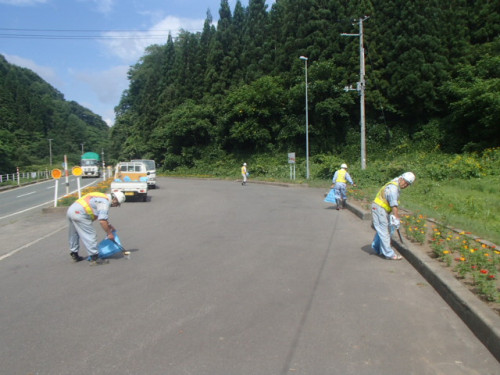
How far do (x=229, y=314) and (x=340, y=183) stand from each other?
33.3 ft

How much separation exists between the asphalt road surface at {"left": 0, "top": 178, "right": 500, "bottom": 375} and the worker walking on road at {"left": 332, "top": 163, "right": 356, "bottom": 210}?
212 inches

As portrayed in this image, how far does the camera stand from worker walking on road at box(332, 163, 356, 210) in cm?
1411

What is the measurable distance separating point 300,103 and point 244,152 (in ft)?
35.1

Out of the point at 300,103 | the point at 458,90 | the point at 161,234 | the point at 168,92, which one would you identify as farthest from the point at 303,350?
the point at 168,92

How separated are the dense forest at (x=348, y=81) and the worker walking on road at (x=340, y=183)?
45.7 feet

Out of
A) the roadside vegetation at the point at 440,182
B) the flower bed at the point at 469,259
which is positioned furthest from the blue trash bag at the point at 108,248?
the roadside vegetation at the point at 440,182

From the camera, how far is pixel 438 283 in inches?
215

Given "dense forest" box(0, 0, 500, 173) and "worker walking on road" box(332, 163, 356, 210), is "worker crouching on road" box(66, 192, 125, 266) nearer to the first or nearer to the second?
"worker walking on road" box(332, 163, 356, 210)

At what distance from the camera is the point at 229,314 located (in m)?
4.71

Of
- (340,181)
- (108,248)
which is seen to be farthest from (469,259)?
(340,181)

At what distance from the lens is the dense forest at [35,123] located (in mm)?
95000

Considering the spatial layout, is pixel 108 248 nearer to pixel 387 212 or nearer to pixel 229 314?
pixel 229 314

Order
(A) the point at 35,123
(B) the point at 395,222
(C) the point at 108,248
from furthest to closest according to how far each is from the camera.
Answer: (A) the point at 35,123 < (C) the point at 108,248 < (B) the point at 395,222

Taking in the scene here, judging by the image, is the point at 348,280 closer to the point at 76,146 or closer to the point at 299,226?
the point at 299,226
